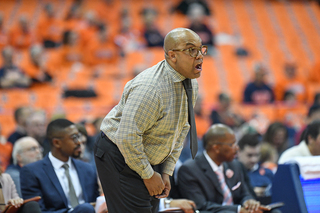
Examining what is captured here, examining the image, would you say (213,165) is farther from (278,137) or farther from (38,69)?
(38,69)

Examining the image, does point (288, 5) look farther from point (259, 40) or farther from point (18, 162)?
point (18, 162)

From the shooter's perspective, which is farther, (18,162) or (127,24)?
(127,24)

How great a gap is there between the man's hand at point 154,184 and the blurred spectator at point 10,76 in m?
5.33

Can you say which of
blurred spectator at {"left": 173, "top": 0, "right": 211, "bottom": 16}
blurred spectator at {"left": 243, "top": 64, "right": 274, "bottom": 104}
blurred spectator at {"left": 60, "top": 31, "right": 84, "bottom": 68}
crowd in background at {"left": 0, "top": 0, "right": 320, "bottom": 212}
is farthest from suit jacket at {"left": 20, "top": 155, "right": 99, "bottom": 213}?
blurred spectator at {"left": 173, "top": 0, "right": 211, "bottom": 16}

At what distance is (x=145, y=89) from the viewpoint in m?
2.00

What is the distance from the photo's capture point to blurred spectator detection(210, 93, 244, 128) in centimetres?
608

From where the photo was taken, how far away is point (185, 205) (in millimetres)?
3055

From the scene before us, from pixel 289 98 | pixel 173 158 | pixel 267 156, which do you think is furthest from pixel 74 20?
pixel 173 158

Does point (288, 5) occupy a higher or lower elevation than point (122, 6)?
lower

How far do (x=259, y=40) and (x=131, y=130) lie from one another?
8.94m

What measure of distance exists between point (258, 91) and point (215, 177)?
3.99 metres

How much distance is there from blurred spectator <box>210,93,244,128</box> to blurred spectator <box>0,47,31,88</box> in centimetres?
321

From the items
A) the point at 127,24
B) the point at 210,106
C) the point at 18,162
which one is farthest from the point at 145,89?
the point at 127,24

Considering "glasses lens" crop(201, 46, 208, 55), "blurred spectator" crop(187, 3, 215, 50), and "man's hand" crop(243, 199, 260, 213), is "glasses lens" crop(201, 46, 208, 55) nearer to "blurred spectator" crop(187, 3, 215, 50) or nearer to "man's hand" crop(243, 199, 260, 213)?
"man's hand" crop(243, 199, 260, 213)
